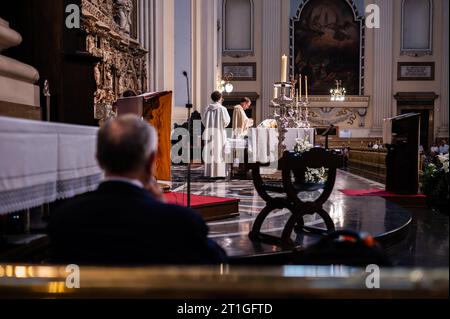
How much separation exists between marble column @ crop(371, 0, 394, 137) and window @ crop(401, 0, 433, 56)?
0.62m

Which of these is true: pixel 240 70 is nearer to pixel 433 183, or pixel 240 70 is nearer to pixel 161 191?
pixel 433 183

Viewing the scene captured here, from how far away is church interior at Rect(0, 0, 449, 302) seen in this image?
1428mm

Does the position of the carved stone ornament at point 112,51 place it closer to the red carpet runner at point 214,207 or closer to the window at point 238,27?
the red carpet runner at point 214,207

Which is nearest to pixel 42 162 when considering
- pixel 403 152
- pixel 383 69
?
pixel 403 152

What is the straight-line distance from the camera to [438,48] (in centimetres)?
2062

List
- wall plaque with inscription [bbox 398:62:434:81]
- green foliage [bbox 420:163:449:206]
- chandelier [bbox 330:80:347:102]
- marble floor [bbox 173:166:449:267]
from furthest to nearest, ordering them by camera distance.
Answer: wall plaque with inscription [bbox 398:62:434:81] → chandelier [bbox 330:80:347:102] → green foliage [bbox 420:163:449:206] → marble floor [bbox 173:166:449:267]

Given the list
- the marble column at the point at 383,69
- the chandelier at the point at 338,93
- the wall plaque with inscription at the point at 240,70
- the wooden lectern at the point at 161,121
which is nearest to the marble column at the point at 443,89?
the marble column at the point at 383,69

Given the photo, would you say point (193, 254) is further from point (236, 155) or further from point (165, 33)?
point (165, 33)

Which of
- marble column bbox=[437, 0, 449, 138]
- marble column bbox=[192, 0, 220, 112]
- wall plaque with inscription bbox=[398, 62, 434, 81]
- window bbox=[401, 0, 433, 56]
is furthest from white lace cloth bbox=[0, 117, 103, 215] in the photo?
window bbox=[401, 0, 433, 56]

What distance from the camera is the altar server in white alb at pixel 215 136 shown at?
31.6 feet

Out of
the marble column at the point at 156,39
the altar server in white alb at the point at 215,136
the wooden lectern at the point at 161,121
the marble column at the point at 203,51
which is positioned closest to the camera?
the wooden lectern at the point at 161,121

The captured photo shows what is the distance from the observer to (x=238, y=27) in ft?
69.4

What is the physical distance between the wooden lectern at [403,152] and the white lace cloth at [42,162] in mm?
4883

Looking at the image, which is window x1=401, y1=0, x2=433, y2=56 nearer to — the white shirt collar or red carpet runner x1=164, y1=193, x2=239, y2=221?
red carpet runner x1=164, y1=193, x2=239, y2=221
